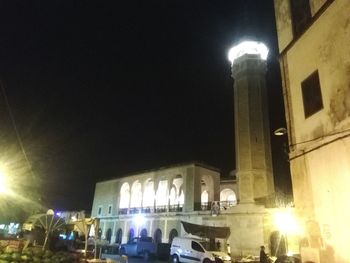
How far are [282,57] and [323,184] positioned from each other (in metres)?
5.09

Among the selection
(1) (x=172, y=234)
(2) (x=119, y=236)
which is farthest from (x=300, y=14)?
(2) (x=119, y=236)

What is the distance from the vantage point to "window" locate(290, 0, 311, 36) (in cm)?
1117

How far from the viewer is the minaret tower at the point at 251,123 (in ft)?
86.0

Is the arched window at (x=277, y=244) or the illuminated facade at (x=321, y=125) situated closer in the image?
the illuminated facade at (x=321, y=125)

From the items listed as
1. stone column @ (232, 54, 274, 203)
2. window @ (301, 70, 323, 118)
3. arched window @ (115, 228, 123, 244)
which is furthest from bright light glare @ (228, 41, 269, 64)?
arched window @ (115, 228, 123, 244)

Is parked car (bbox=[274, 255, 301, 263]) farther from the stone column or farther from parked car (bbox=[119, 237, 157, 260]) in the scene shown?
parked car (bbox=[119, 237, 157, 260])

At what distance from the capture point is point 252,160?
26734 mm

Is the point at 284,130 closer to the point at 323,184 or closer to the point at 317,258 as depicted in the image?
the point at 323,184

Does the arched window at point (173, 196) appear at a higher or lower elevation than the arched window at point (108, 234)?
higher

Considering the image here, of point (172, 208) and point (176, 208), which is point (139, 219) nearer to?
point (172, 208)

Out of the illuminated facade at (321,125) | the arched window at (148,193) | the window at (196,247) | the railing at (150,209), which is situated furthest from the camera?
the arched window at (148,193)

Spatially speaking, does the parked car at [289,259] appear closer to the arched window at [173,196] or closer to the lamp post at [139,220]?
the arched window at [173,196]

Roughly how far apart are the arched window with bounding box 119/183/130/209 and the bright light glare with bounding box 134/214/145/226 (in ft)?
14.2

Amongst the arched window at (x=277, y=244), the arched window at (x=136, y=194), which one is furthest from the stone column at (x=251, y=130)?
the arched window at (x=136, y=194)
